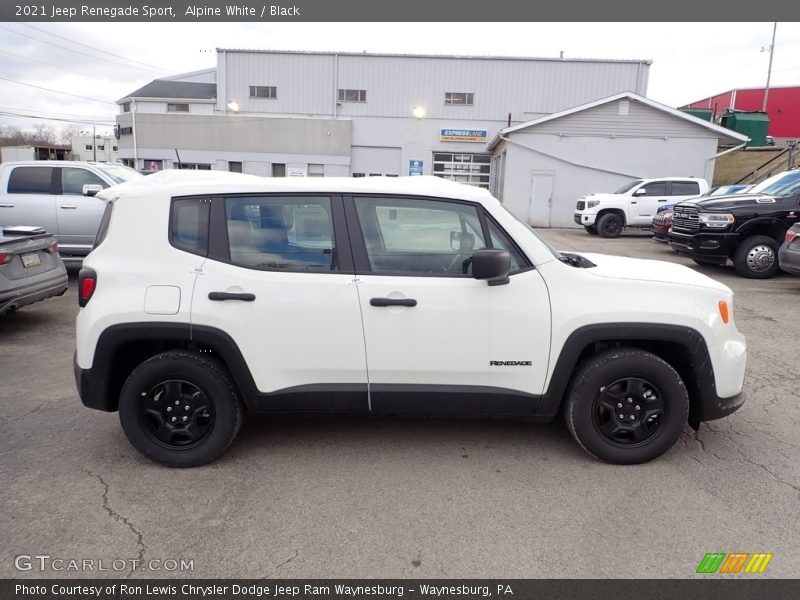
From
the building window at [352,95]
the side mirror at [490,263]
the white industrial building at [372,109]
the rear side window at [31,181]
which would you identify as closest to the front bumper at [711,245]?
the side mirror at [490,263]

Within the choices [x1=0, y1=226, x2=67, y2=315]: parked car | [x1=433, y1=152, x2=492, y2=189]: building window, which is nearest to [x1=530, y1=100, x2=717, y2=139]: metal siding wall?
[x1=433, y1=152, x2=492, y2=189]: building window

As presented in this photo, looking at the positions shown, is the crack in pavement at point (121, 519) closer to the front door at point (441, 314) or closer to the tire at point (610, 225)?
the front door at point (441, 314)

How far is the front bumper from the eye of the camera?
1050 cm

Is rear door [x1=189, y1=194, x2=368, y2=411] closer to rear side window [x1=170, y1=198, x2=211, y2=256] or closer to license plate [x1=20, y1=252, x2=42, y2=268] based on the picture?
rear side window [x1=170, y1=198, x2=211, y2=256]

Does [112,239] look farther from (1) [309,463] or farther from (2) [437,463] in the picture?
(2) [437,463]

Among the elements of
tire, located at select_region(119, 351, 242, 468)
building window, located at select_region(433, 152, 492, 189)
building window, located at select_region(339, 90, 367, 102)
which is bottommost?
tire, located at select_region(119, 351, 242, 468)

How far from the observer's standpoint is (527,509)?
9.93 feet

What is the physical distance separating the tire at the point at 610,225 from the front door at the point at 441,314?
→ 17.6 m

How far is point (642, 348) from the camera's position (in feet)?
11.5

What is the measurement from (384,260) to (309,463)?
4.44 feet

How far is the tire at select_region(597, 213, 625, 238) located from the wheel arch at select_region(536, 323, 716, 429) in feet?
56.5

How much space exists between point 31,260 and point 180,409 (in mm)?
4356

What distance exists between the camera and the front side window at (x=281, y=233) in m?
3.38

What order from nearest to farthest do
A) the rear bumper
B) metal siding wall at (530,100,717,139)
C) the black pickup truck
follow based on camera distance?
the rear bumper → the black pickup truck → metal siding wall at (530,100,717,139)
